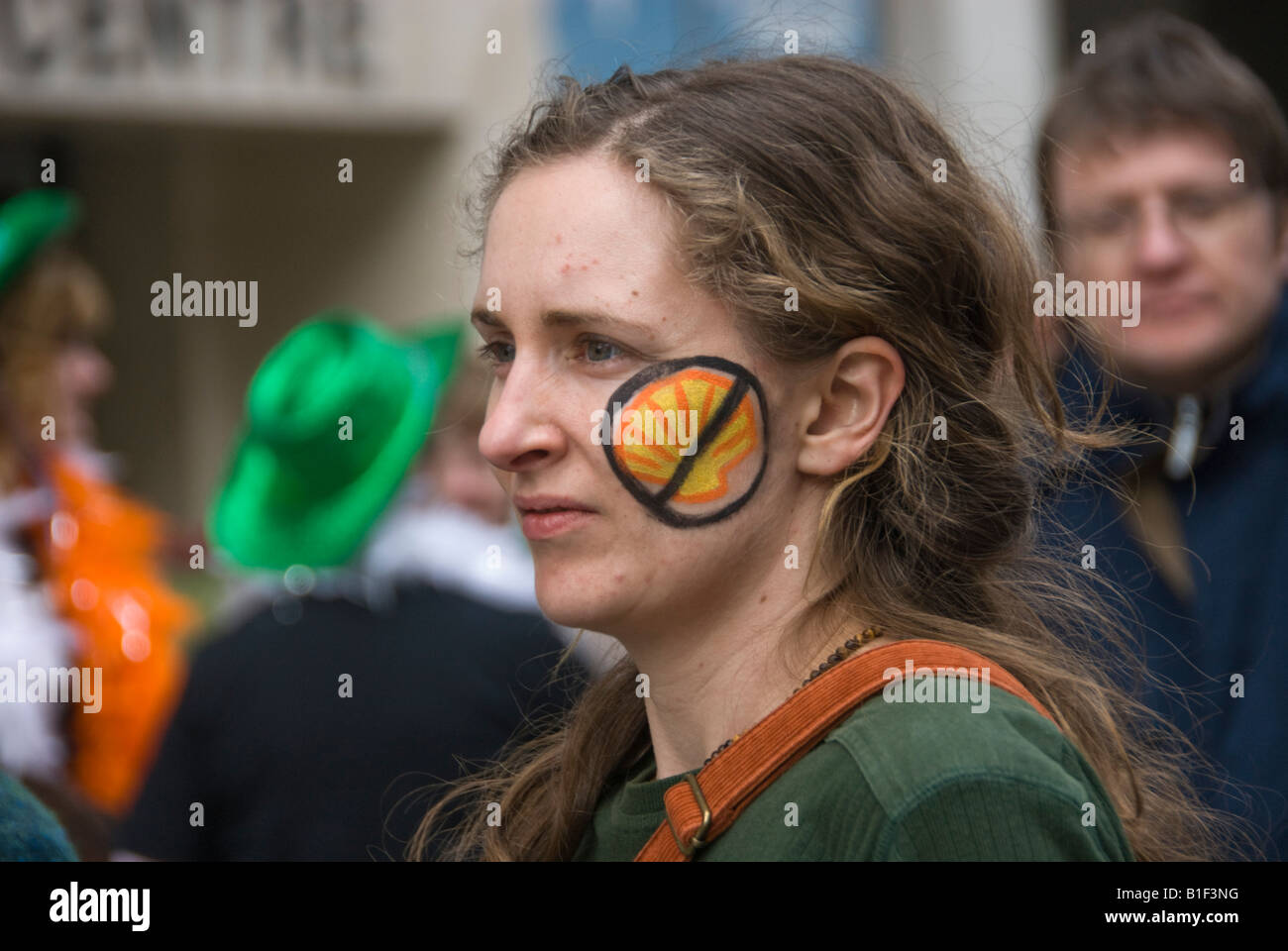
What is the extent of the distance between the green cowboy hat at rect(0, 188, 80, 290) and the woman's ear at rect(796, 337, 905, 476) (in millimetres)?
3253

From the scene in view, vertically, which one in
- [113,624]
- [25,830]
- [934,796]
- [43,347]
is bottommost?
[113,624]

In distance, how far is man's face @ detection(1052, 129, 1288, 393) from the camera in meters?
2.59

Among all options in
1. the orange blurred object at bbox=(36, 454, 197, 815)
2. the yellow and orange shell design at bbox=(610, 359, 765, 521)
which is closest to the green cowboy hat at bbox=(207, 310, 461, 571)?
the orange blurred object at bbox=(36, 454, 197, 815)

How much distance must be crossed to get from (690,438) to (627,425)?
0.26 ft

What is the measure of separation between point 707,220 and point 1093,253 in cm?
143

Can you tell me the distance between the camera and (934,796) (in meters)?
1.29

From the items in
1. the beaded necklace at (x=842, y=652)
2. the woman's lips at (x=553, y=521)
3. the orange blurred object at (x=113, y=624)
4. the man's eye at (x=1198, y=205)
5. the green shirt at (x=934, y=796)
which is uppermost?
the man's eye at (x=1198, y=205)

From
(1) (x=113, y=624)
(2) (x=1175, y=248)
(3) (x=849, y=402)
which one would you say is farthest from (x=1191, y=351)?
(1) (x=113, y=624)

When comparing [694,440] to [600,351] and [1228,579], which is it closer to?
[600,351]

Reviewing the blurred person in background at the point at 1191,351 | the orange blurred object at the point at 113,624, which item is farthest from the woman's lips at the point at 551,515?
the orange blurred object at the point at 113,624

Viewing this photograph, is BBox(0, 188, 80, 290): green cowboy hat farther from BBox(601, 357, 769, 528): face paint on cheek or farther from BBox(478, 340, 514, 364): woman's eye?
BBox(601, 357, 769, 528): face paint on cheek

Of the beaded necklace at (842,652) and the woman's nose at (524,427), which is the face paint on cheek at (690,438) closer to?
the woman's nose at (524,427)

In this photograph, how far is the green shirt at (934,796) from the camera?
1282mm
